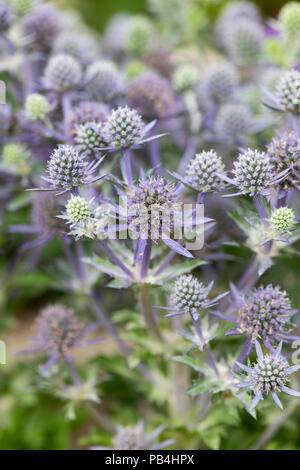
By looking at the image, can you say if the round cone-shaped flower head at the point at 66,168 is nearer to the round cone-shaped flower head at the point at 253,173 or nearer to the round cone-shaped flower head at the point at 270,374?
the round cone-shaped flower head at the point at 253,173

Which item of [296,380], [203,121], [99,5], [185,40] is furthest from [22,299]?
[99,5]

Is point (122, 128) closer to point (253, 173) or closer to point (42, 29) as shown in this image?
point (253, 173)

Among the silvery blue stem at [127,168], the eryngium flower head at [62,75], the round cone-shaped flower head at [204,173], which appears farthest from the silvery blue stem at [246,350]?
the eryngium flower head at [62,75]

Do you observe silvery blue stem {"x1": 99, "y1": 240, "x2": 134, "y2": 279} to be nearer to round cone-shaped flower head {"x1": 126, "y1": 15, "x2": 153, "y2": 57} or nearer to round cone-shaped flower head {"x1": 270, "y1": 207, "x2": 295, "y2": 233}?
round cone-shaped flower head {"x1": 270, "y1": 207, "x2": 295, "y2": 233}

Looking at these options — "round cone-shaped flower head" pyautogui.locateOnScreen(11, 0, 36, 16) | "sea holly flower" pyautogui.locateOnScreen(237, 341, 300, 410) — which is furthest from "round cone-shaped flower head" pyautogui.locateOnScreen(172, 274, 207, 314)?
"round cone-shaped flower head" pyautogui.locateOnScreen(11, 0, 36, 16)

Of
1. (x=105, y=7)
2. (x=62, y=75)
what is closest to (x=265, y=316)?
(x=62, y=75)
